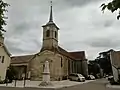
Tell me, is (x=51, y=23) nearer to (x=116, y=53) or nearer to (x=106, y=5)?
(x=116, y=53)

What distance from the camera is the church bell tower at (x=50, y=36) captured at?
40.8m

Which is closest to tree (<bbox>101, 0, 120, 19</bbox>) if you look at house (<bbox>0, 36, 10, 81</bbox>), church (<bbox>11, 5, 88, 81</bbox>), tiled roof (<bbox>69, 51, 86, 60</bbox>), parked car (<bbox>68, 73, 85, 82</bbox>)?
house (<bbox>0, 36, 10, 81</bbox>)

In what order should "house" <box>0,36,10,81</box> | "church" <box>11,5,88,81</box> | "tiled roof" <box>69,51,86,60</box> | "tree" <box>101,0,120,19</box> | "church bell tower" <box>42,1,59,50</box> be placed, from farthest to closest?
"tiled roof" <box>69,51,86,60</box>
"church bell tower" <box>42,1,59,50</box>
"church" <box>11,5,88,81</box>
"house" <box>0,36,10,81</box>
"tree" <box>101,0,120,19</box>

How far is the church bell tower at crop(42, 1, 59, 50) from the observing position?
40750 millimetres

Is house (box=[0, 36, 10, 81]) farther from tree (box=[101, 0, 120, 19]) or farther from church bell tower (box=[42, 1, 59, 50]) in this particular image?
tree (box=[101, 0, 120, 19])

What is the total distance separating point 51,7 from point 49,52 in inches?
637

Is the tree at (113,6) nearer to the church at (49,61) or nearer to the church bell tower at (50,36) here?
the church at (49,61)

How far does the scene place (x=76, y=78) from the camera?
3784 centimetres

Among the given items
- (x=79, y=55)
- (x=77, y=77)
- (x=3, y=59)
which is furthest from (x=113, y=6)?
(x=79, y=55)

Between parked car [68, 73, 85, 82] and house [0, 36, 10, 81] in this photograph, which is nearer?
house [0, 36, 10, 81]

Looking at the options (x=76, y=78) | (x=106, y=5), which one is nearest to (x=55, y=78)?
(x=76, y=78)

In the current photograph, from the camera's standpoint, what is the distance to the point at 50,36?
41.1 meters

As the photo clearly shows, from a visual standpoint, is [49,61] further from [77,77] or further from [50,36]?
[77,77]

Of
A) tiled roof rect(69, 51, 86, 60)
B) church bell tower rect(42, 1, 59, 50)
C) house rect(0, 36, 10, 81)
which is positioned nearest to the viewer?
house rect(0, 36, 10, 81)
